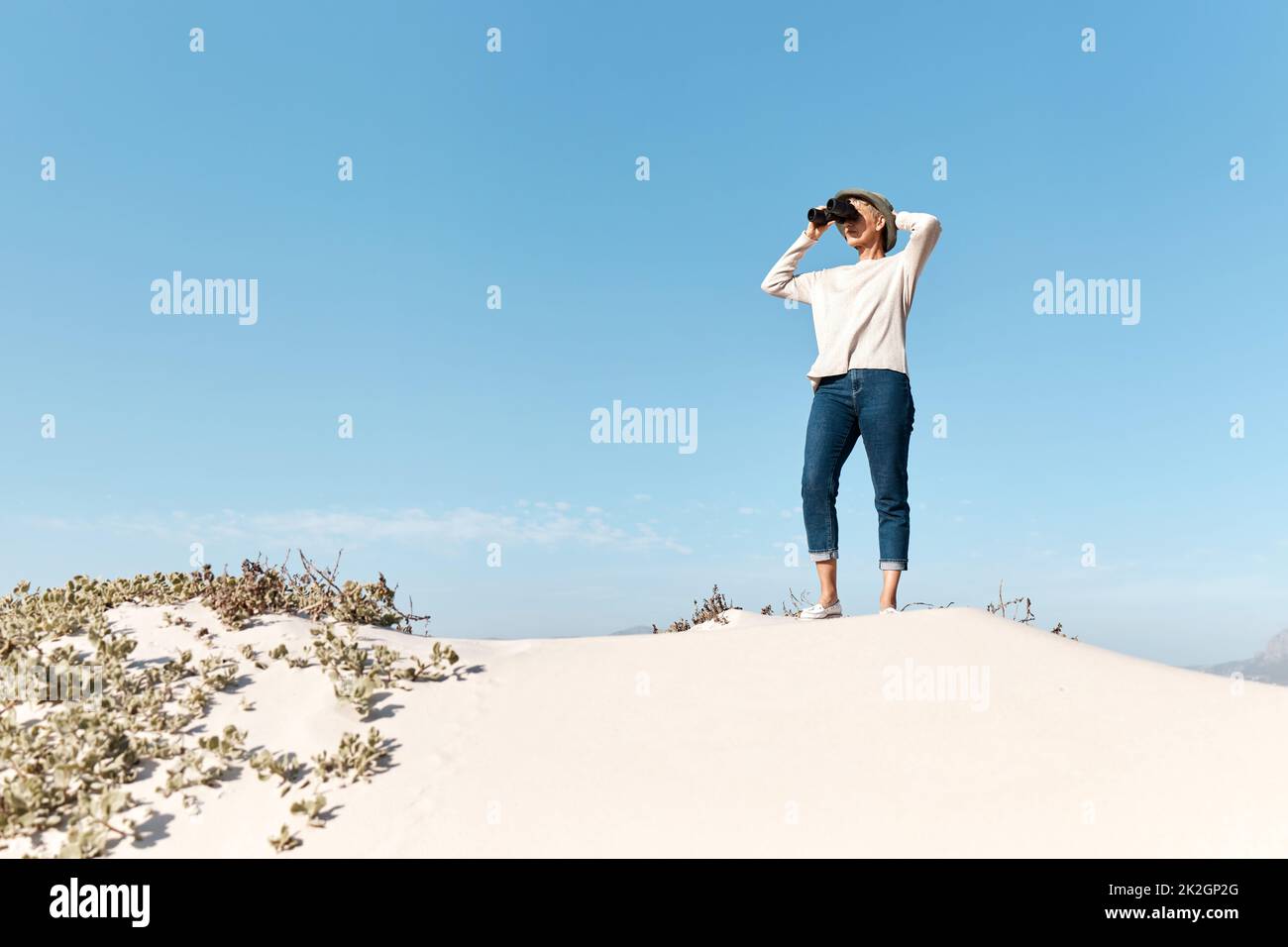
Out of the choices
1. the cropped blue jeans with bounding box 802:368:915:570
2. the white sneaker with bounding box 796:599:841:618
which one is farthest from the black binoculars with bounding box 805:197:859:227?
the white sneaker with bounding box 796:599:841:618

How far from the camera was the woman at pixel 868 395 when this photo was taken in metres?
6.76

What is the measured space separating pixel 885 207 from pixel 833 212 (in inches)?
16.2

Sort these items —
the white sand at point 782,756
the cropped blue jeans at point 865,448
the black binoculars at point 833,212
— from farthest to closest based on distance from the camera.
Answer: the black binoculars at point 833,212 < the cropped blue jeans at point 865,448 < the white sand at point 782,756

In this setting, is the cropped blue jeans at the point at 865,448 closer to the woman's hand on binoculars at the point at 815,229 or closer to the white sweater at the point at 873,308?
the white sweater at the point at 873,308

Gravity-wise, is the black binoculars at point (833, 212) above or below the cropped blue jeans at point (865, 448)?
above

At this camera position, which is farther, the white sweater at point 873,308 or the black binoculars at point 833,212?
the black binoculars at point 833,212

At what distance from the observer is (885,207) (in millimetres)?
7297

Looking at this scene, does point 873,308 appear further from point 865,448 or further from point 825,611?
point 825,611

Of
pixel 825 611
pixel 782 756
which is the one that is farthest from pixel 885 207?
pixel 782 756

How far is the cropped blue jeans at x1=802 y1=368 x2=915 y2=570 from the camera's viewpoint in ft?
22.1

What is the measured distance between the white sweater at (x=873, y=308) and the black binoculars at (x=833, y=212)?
1.21ft

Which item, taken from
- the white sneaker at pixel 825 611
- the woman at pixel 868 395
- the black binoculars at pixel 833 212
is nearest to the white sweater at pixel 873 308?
the woman at pixel 868 395
